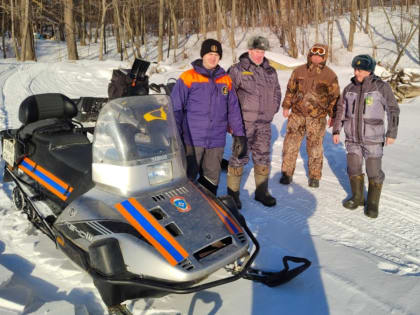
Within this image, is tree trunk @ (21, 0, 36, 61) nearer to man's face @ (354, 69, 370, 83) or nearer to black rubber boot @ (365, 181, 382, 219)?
man's face @ (354, 69, 370, 83)

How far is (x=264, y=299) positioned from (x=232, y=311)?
0.80ft

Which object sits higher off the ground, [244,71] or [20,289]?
[244,71]

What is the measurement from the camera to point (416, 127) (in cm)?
725

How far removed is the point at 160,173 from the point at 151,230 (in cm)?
45

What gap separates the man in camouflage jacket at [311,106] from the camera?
4320mm

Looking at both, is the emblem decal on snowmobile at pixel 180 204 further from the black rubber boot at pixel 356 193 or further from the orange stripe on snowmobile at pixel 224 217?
the black rubber boot at pixel 356 193

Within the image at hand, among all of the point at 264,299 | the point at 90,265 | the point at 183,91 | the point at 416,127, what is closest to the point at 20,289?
the point at 90,265

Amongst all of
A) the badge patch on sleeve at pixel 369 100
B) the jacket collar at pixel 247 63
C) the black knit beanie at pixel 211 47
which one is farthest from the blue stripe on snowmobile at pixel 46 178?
the badge patch on sleeve at pixel 369 100

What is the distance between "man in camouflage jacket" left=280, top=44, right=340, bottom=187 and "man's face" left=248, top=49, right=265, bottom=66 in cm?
78

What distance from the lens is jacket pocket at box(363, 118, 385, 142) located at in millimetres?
3842

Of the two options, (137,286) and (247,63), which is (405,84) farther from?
(137,286)

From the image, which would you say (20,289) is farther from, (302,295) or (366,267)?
(366,267)

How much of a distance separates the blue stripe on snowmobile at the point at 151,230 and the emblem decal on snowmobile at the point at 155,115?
565 mm

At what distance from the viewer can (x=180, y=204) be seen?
2.37 m
